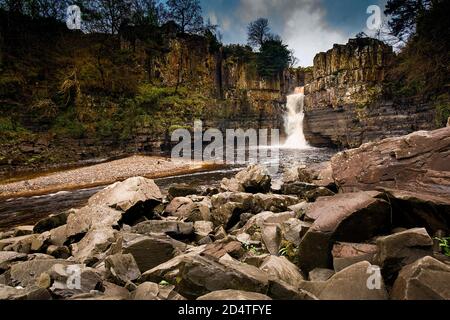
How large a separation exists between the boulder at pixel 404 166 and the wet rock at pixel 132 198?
188 inches

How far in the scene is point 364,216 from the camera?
3.81 m

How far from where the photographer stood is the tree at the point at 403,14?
2627cm

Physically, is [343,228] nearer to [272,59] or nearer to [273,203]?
[273,203]

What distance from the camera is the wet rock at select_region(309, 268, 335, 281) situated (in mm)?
3430

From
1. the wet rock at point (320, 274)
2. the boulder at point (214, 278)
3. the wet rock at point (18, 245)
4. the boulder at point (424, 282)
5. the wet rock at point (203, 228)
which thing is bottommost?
A: the wet rock at point (18, 245)

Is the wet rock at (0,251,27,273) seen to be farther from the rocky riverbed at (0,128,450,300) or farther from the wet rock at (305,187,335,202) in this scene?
the wet rock at (305,187,335,202)

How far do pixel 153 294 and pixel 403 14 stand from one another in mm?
33264

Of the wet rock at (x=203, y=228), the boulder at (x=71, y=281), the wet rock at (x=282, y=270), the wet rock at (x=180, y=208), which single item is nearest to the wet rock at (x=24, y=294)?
the boulder at (x=71, y=281)

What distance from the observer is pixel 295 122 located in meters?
48.8

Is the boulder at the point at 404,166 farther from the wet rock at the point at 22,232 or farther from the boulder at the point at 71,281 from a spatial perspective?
the wet rock at the point at 22,232

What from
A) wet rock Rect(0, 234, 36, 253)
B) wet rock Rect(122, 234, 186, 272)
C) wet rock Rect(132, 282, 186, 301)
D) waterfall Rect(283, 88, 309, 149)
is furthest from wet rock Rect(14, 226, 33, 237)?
waterfall Rect(283, 88, 309, 149)

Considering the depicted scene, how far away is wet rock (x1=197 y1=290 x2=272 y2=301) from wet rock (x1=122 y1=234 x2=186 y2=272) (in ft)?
6.16

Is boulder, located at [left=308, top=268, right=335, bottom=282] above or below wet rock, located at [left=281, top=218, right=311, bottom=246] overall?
below
